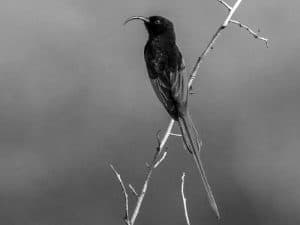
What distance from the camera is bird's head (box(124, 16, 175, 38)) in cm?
1086

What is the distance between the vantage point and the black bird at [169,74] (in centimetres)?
928

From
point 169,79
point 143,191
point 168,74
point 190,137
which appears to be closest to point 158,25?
point 168,74

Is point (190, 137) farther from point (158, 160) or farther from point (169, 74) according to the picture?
point (169, 74)

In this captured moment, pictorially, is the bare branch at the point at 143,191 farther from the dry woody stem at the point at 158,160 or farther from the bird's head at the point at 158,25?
the bird's head at the point at 158,25

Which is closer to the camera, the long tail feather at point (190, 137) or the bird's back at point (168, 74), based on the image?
the long tail feather at point (190, 137)

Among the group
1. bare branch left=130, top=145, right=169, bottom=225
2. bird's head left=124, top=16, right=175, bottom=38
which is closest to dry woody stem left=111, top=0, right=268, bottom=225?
bare branch left=130, top=145, right=169, bottom=225

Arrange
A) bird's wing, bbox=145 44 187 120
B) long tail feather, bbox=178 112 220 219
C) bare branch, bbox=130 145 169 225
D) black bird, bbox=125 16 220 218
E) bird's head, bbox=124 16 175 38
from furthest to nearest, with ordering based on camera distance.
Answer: bird's head, bbox=124 16 175 38 → bird's wing, bbox=145 44 187 120 → black bird, bbox=125 16 220 218 → long tail feather, bbox=178 112 220 219 → bare branch, bbox=130 145 169 225

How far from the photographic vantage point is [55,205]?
1737 inches

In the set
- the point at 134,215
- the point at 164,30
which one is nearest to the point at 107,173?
the point at 164,30

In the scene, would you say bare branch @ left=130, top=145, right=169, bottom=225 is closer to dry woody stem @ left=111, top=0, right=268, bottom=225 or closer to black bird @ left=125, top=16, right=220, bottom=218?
dry woody stem @ left=111, top=0, right=268, bottom=225

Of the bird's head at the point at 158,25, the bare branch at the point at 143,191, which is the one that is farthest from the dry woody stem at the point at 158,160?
the bird's head at the point at 158,25

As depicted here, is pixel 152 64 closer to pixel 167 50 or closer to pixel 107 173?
pixel 167 50

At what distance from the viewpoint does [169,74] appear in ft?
33.4

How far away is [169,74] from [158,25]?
93cm
